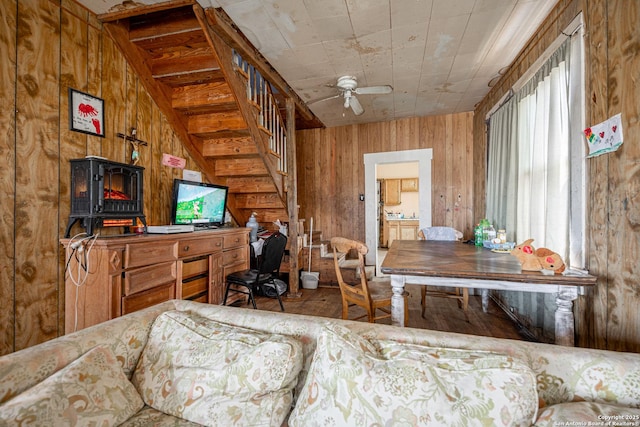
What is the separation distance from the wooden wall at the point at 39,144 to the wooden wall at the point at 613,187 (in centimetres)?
351

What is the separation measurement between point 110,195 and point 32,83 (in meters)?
0.88

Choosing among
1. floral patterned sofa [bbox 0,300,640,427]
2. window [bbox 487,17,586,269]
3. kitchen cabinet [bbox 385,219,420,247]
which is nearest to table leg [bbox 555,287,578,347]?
window [bbox 487,17,586,269]

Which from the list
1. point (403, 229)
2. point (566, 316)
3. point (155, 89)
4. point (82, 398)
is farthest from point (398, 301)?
point (403, 229)

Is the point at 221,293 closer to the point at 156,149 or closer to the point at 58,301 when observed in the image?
the point at 58,301

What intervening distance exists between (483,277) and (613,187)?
2.56ft

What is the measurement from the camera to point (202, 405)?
0.91 meters

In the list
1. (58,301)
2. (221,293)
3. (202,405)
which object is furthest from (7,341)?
(202,405)

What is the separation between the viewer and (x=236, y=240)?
336 cm

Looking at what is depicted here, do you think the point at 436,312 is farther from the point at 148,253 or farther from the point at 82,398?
the point at 82,398

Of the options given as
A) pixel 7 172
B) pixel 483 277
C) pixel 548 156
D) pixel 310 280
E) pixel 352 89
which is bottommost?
pixel 310 280

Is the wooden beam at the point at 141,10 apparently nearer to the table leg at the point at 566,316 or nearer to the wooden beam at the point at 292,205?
the wooden beam at the point at 292,205

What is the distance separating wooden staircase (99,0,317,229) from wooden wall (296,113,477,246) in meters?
1.12

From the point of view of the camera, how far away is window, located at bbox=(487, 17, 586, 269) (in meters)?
1.71

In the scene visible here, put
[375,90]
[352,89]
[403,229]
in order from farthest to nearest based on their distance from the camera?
1. [403,229]
2. [352,89]
3. [375,90]
